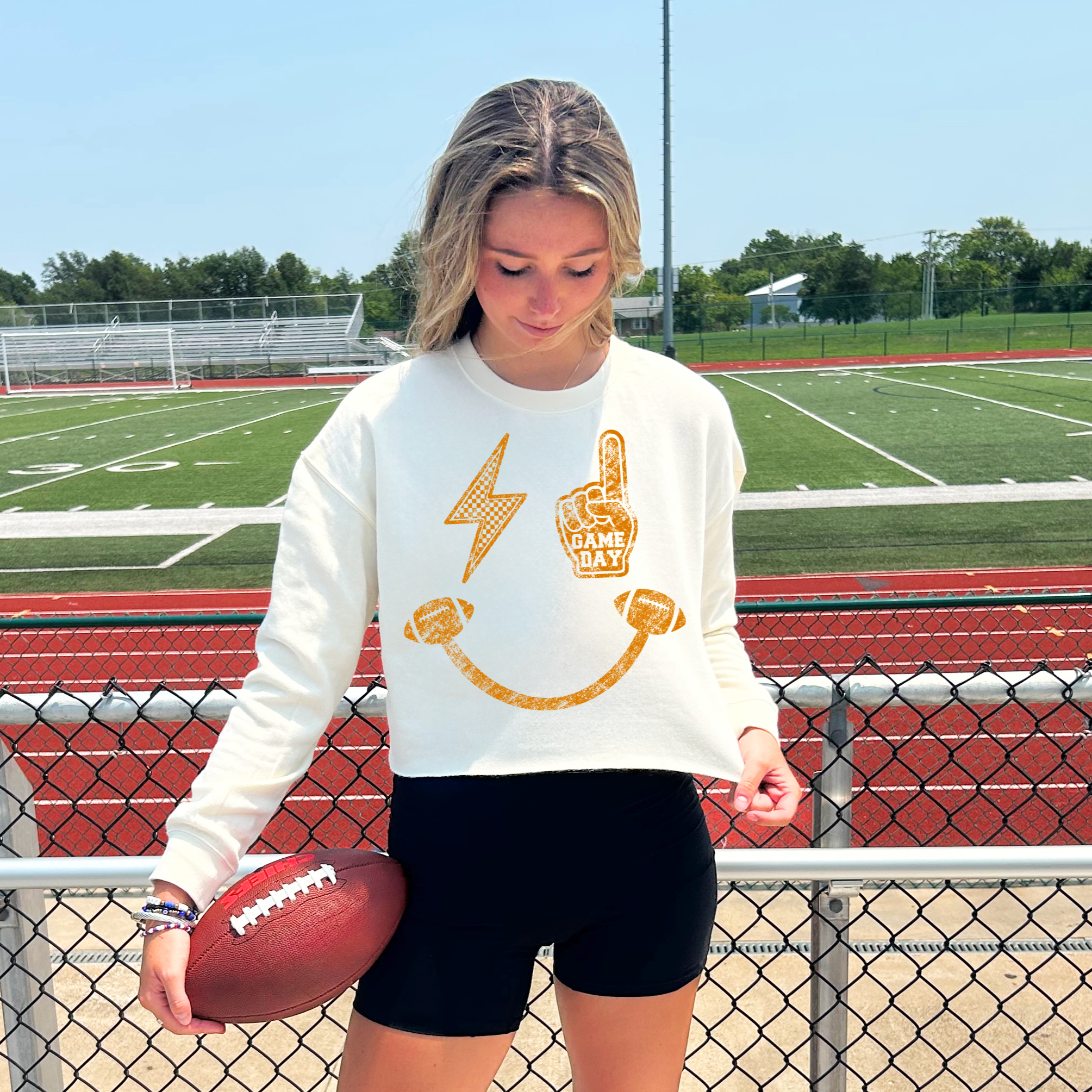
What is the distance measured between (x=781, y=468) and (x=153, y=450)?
14861 mm

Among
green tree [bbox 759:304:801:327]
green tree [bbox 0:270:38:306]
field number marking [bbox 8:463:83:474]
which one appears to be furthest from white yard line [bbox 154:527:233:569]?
green tree [bbox 0:270:38:306]

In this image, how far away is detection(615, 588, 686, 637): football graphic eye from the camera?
1349 mm

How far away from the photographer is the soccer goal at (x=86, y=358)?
173ft

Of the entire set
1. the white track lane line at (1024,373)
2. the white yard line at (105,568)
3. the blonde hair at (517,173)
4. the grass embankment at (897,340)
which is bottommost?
the white yard line at (105,568)

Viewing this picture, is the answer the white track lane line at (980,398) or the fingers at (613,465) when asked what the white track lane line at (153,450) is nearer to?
the white track lane line at (980,398)

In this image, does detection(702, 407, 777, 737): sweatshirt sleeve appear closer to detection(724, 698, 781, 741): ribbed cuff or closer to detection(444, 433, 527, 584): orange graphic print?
detection(724, 698, 781, 741): ribbed cuff

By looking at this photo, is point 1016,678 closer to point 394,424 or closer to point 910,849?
point 910,849

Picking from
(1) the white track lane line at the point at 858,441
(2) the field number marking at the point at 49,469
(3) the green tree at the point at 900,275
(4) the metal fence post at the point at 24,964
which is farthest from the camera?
(3) the green tree at the point at 900,275

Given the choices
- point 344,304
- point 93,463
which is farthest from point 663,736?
point 344,304

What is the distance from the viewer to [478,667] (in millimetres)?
1317

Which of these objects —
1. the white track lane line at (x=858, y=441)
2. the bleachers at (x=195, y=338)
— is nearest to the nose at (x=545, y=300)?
the white track lane line at (x=858, y=441)

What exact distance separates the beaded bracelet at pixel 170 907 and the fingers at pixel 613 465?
68cm

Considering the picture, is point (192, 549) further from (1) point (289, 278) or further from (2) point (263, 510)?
(1) point (289, 278)

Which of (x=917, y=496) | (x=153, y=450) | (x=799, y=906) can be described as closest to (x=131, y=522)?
(x=153, y=450)
